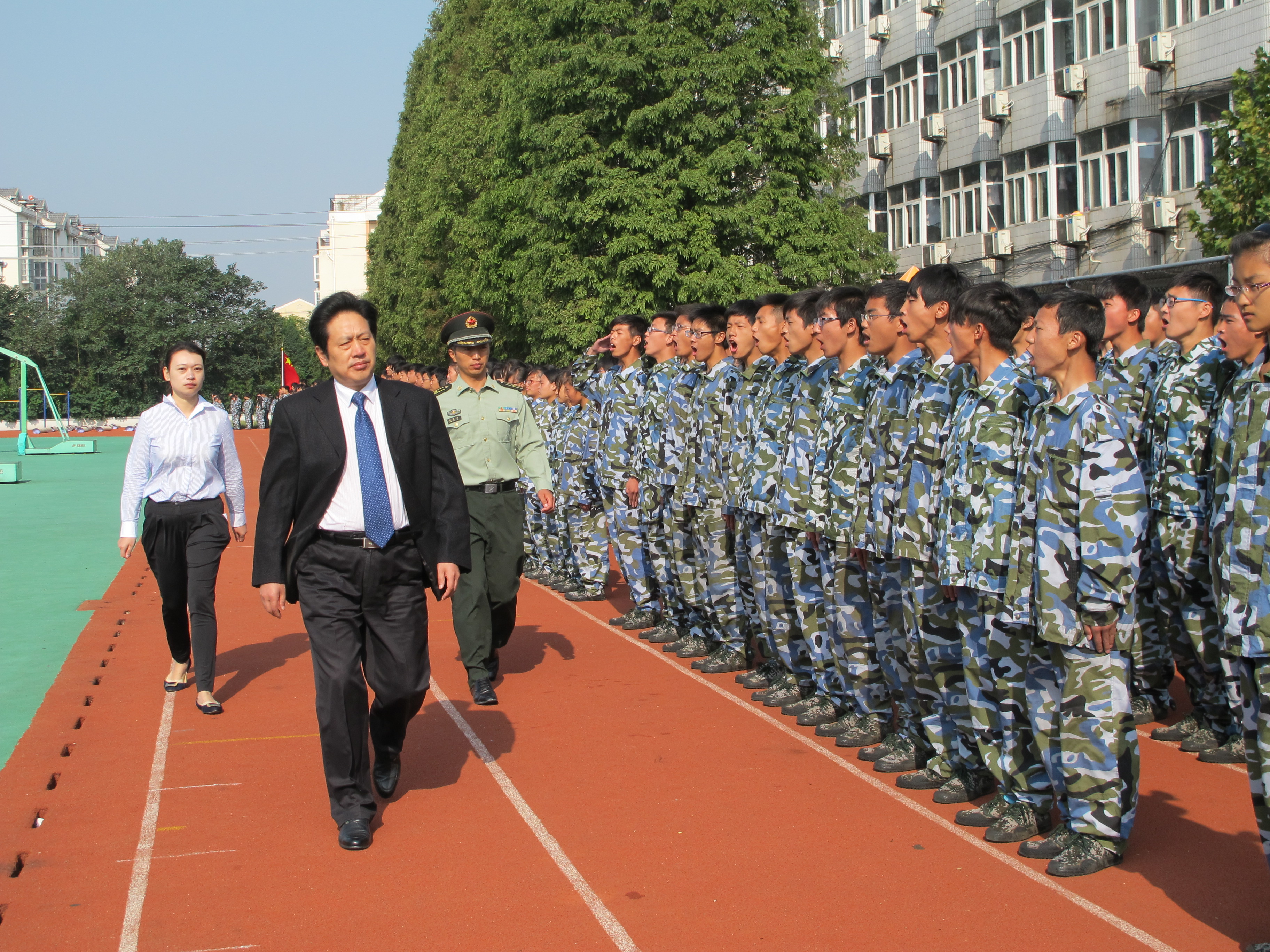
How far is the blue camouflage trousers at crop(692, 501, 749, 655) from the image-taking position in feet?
26.4

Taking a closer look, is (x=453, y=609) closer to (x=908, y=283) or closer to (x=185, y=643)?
(x=185, y=643)

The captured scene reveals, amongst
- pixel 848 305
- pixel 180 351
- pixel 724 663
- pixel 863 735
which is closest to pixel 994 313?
pixel 848 305

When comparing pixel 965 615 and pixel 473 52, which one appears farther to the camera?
pixel 473 52

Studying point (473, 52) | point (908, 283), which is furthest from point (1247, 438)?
point (473, 52)

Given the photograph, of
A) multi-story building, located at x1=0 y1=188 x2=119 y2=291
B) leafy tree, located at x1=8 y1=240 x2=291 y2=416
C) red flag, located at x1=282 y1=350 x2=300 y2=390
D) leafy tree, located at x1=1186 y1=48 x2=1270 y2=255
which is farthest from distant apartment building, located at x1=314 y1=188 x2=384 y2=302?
leafy tree, located at x1=1186 y1=48 x2=1270 y2=255

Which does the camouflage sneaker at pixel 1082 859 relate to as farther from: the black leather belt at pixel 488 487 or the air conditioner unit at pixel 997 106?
the air conditioner unit at pixel 997 106

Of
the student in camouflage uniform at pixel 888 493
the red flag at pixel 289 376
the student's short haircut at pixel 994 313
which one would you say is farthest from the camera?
the red flag at pixel 289 376

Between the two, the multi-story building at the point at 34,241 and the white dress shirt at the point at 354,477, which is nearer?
the white dress shirt at the point at 354,477

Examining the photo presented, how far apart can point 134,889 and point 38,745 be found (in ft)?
7.95

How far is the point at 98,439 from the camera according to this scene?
50656mm

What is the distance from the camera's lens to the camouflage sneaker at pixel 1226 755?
5836 mm

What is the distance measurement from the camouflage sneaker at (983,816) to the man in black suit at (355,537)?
2380 millimetres

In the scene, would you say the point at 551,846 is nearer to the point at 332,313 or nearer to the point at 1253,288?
the point at 332,313

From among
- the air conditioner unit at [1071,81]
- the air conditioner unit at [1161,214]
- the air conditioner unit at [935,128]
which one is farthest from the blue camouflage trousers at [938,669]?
the air conditioner unit at [935,128]
